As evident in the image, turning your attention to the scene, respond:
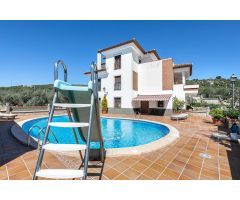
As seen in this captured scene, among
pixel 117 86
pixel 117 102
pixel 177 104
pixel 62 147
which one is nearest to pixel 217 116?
pixel 177 104

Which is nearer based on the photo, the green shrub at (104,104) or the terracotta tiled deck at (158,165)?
the terracotta tiled deck at (158,165)

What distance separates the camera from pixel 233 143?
285 inches

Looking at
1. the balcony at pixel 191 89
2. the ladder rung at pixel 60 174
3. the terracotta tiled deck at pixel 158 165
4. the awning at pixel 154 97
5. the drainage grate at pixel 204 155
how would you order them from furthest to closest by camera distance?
1. the balcony at pixel 191 89
2. the awning at pixel 154 97
3. the drainage grate at pixel 204 155
4. the terracotta tiled deck at pixel 158 165
5. the ladder rung at pixel 60 174

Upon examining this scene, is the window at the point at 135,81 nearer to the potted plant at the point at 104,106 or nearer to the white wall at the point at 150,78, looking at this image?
the white wall at the point at 150,78

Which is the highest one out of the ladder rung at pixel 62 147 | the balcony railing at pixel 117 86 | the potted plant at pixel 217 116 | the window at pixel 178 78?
the window at pixel 178 78

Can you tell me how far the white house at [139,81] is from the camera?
71.8 ft

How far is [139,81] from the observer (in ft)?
81.1

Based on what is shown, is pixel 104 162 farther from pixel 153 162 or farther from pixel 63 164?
pixel 153 162

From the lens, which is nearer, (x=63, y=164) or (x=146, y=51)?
(x=63, y=164)

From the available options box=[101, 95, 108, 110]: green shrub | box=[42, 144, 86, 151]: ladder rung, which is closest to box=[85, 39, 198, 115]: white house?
box=[101, 95, 108, 110]: green shrub

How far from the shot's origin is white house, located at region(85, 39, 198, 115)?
71.8 feet

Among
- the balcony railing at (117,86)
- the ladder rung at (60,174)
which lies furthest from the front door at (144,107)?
the ladder rung at (60,174)
